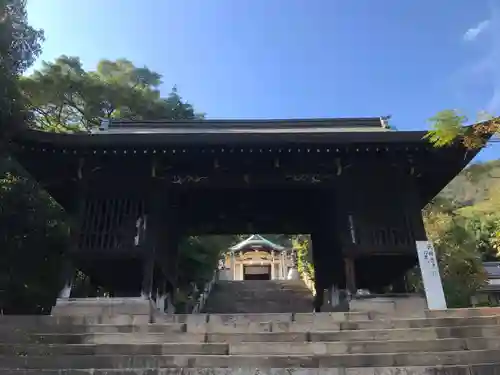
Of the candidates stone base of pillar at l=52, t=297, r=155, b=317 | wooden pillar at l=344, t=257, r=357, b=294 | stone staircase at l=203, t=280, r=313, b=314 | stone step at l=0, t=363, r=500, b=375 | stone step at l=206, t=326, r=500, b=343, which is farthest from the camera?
stone staircase at l=203, t=280, r=313, b=314

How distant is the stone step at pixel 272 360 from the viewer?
6.27 m

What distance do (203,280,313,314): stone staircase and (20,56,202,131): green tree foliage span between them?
10636 mm

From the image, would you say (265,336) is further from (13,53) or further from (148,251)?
(13,53)

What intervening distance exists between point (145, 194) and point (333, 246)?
490 centimetres

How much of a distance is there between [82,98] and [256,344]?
856 inches

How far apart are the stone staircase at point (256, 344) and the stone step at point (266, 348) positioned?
0.6 inches

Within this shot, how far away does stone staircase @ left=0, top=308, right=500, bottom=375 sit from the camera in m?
6.23

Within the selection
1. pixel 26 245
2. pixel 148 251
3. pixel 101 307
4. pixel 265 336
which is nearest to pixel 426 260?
pixel 265 336

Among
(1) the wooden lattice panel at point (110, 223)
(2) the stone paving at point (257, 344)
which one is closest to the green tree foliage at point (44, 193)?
(1) the wooden lattice panel at point (110, 223)

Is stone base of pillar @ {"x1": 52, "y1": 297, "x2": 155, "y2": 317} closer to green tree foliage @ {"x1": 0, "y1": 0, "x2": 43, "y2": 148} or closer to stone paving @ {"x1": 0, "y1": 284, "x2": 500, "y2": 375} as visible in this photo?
stone paving @ {"x1": 0, "y1": 284, "x2": 500, "y2": 375}

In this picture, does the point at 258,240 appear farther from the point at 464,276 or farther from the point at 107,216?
the point at 107,216

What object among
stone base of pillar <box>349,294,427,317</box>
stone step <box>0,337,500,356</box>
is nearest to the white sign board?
stone base of pillar <box>349,294,427,317</box>

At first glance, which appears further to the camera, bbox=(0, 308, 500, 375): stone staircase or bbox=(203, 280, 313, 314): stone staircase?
bbox=(203, 280, 313, 314): stone staircase

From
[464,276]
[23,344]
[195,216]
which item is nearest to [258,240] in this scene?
[464,276]
